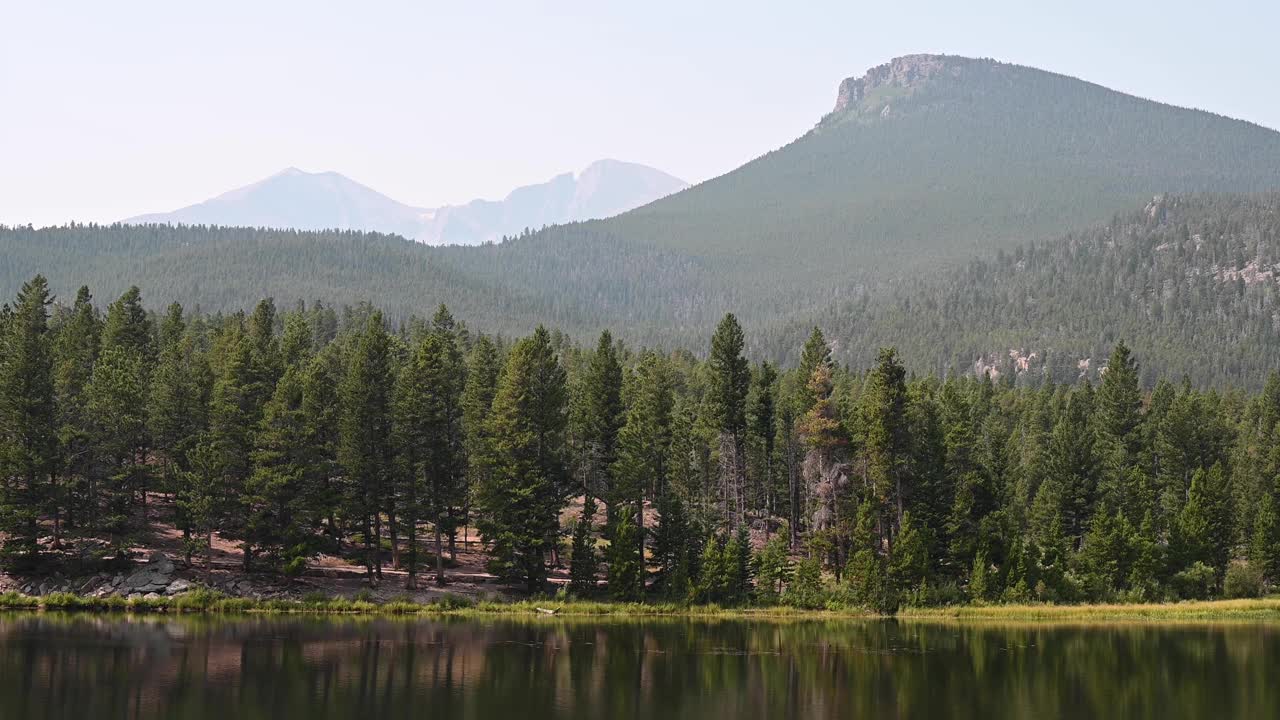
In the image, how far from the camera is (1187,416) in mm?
118938

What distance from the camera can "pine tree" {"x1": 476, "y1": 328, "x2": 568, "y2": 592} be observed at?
87.6 m

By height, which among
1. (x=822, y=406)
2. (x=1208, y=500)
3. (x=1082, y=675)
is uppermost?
(x=822, y=406)

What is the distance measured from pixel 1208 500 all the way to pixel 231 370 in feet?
233

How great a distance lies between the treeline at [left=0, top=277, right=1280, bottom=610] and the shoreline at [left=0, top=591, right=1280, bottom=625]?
2.24 m

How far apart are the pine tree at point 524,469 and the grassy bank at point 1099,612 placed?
80.5 ft

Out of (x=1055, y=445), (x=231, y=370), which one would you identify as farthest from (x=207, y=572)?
(x=1055, y=445)

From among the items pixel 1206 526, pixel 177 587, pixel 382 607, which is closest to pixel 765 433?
pixel 1206 526

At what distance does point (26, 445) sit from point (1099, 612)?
70.0 metres

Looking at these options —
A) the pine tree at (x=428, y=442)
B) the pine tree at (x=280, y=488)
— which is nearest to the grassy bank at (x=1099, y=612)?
the pine tree at (x=428, y=442)

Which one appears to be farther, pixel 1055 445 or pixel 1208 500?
pixel 1055 445

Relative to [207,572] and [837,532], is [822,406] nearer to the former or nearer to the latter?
[837,532]

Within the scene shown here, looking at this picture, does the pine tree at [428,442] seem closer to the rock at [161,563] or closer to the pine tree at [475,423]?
the pine tree at [475,423]

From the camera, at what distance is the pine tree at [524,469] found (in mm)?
87562

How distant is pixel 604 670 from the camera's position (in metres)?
59.4
